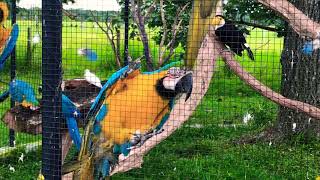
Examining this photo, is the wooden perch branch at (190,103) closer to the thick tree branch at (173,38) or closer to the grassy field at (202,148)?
the grassy field at (202,148)

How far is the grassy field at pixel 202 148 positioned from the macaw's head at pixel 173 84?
0.69 ft

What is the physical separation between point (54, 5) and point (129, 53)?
3.20 feet

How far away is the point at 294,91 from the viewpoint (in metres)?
4.81

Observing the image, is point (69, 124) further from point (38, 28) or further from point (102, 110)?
point (38, 28)

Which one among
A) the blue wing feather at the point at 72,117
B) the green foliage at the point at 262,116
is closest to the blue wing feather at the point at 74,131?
the blue wing feather at the point at 72,117

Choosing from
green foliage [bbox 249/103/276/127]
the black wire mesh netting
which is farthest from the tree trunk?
green foliage [bbox 249/103/276/127]

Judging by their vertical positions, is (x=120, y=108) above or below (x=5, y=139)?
above

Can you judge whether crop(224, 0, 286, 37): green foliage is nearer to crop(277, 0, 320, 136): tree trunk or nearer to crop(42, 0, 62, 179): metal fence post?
crop(277, 0, 320, 136): tree trunk

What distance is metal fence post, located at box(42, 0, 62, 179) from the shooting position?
10.6ft

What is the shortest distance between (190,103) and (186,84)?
4.4 inches

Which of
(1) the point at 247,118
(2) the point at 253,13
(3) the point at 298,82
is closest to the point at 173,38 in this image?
(2) the point at 253,13

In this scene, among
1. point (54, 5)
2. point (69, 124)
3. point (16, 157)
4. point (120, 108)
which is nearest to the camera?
point (54, 5)

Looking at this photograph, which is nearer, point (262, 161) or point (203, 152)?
point (262, 161)

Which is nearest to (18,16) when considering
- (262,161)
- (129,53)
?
(129,53)
